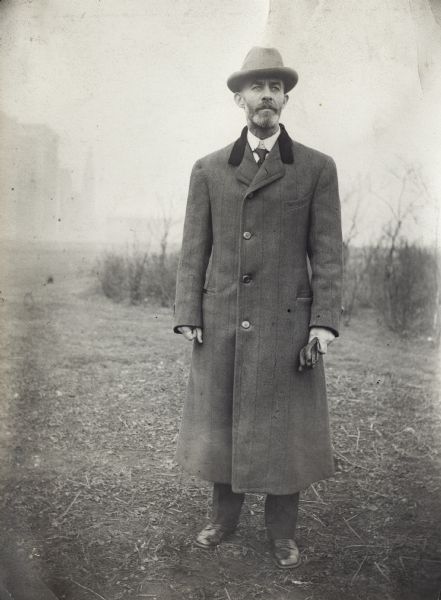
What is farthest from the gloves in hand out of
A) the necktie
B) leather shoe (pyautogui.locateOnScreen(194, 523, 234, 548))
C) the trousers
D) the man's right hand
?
leather shoe (pyautogui.locateOnScreen(194, 523, 234, 548))

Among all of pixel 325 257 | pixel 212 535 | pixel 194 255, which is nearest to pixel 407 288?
pixel 325 257

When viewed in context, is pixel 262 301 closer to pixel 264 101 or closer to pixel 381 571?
pixel 264 101

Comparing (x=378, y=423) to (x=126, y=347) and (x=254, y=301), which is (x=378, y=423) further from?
(x=126, y=347)

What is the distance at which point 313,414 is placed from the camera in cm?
270

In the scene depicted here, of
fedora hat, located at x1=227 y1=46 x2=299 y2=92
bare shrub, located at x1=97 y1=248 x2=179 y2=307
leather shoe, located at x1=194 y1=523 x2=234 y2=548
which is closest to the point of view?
fedora hat, located at x1=227 y1=46 x2=299 y2=92

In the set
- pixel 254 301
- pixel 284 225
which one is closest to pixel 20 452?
pixel 254 301

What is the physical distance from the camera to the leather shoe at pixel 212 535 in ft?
9.09

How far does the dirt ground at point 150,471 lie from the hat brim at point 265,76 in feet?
3.63

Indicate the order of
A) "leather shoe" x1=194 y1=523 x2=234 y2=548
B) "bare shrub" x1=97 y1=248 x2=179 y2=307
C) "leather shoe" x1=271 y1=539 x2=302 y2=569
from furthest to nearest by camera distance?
"bare shrub" x1=97 y1=248 x2=179 y2=307
"leather shoe" x1=194 y1=523 x2=234 y2=548
"leather shoe" x1=271 y1=539 x2=302 y2=569

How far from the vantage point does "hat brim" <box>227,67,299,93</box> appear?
254cm

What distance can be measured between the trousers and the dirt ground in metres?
0.09

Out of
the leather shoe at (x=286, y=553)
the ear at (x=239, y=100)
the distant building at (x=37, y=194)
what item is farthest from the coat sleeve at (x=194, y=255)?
the leather shoe at (x=286, y=553)

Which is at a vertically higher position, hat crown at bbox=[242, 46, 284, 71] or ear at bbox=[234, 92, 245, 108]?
hat crown at bbox=[242, 46, 284, 71]

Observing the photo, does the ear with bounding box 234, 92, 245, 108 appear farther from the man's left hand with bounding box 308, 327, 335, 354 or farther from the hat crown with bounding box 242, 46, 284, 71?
the man's left hand with bounding box 308, 327, 335, 354
